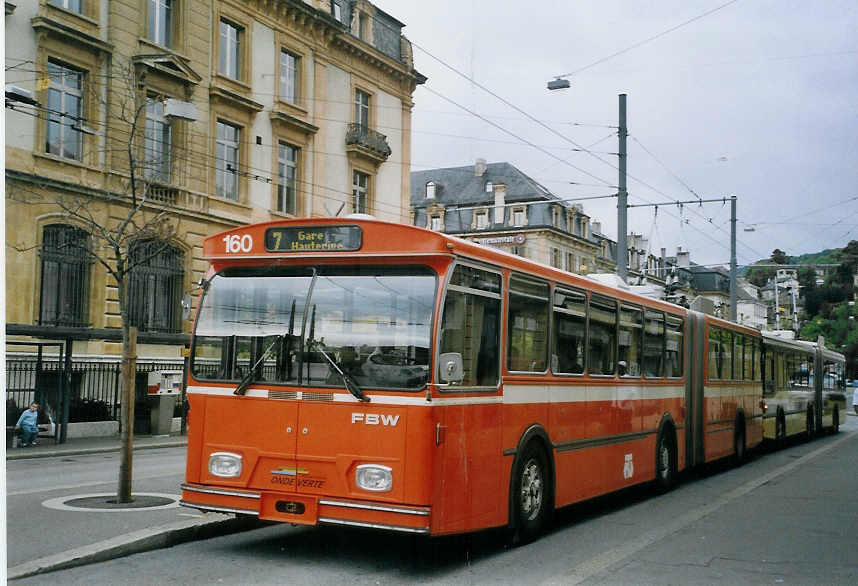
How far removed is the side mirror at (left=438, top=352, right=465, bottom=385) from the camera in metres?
7.61

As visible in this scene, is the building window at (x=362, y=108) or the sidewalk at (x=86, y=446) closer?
the sidewalk at (x=86, y=446)

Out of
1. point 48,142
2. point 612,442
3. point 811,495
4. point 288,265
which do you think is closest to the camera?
Result: point 288,265

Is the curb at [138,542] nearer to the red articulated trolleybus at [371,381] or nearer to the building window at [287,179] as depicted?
the red articulated trolleybus at [371,381]

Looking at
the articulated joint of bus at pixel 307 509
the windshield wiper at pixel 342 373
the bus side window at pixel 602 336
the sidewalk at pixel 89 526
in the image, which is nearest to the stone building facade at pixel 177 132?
the sidewalk at pixel 89 526

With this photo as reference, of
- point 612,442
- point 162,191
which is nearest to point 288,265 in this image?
point 612,442

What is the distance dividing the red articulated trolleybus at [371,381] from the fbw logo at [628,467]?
9.12 feet

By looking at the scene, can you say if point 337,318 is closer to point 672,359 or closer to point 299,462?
point 299,462

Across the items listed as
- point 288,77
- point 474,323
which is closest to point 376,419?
point 474,323

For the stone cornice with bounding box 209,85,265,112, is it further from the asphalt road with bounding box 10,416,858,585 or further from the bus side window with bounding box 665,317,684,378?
the asphalt road with bounding box 10,416,858,585

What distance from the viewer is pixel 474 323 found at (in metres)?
8.16

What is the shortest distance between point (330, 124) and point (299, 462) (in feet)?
93.4

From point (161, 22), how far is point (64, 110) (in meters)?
5.12

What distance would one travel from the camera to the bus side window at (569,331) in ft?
32.7

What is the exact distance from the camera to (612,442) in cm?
1180
